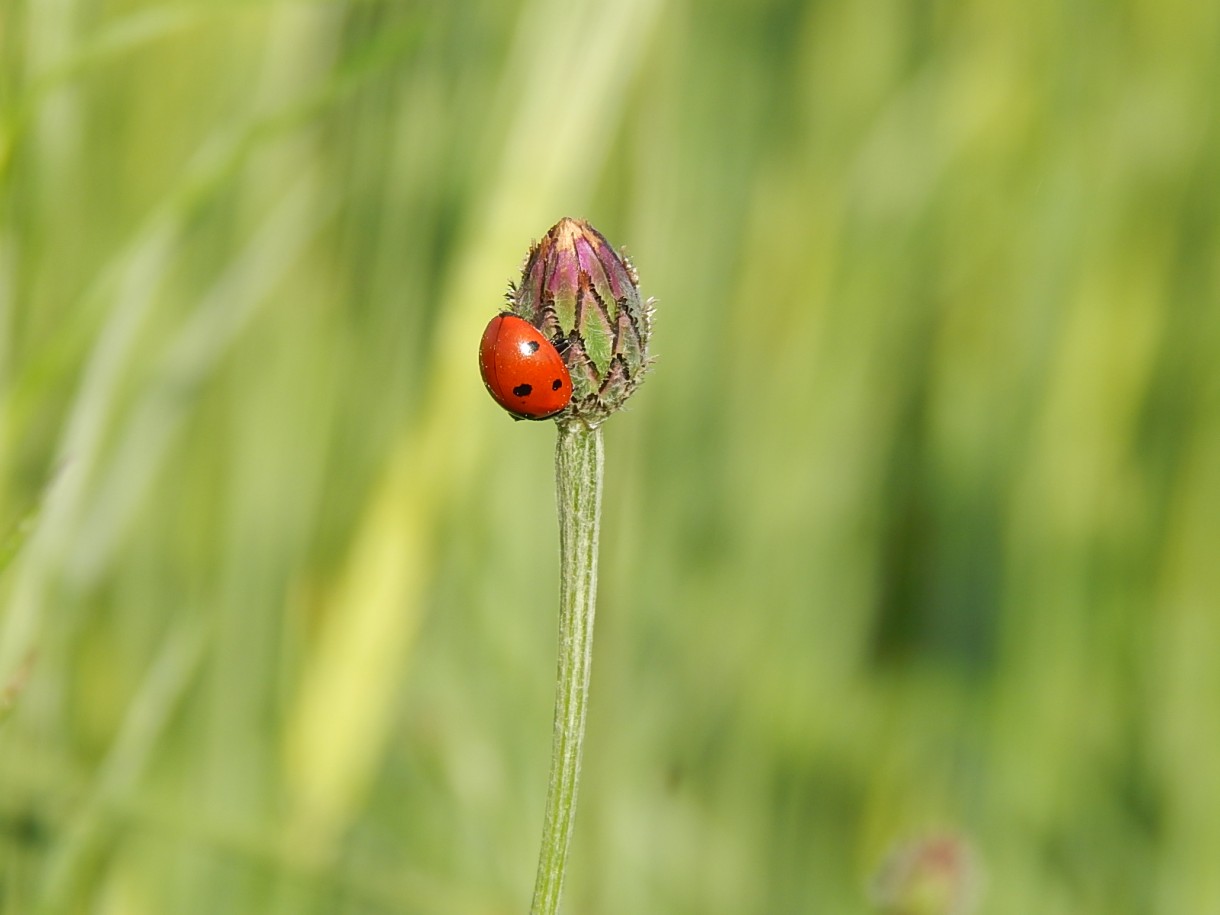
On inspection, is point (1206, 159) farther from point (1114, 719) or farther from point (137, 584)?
point (137, 584)

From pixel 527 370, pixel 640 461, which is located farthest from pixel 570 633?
pixel 640 461

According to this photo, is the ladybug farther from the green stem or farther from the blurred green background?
the blurred green background

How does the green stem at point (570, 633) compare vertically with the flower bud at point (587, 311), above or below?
below

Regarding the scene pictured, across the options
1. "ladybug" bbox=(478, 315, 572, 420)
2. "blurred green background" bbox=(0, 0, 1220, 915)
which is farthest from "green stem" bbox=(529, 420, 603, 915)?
"blurred green background" bbox=(0, 0, 1220, 915)

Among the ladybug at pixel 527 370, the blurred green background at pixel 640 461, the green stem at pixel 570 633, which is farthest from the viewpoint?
the blurred green background at pixel 640 461

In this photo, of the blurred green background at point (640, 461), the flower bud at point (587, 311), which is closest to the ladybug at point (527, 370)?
the flower bud at point (587, 311)

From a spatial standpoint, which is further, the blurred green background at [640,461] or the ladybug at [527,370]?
the blurred green background at [640,461]

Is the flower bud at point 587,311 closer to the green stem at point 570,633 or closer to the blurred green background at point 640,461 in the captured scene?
the green stem at point 570,633
